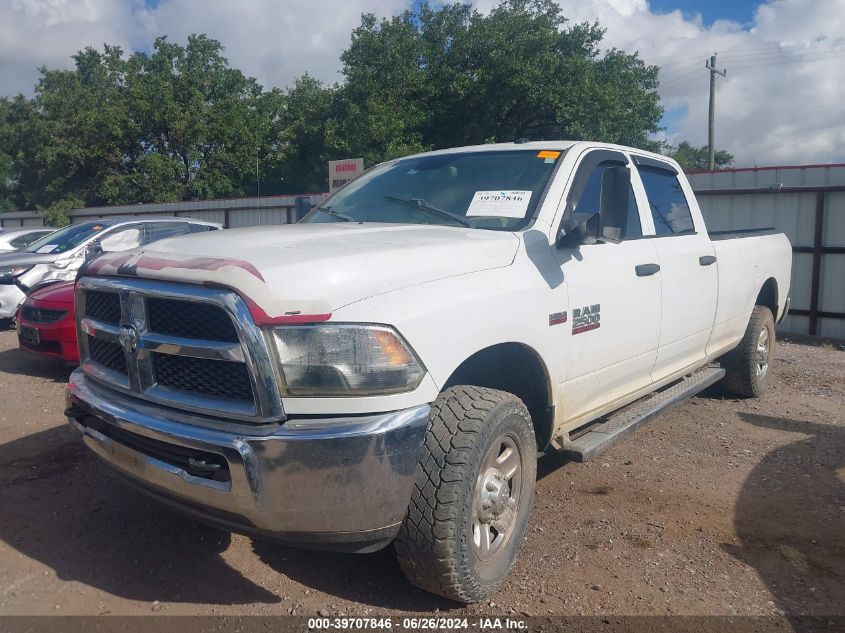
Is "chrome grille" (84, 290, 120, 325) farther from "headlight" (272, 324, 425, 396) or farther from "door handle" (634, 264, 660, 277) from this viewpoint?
"door handle" (634, 264, 660, 277)

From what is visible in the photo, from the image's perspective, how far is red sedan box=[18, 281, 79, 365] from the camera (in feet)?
21.3

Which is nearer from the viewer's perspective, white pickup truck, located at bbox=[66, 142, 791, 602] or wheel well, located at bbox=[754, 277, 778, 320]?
white pickup truck, located at bbox=[66, 142, 791, 602]

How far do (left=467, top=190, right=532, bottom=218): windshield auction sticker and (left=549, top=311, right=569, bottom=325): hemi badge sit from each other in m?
0.56

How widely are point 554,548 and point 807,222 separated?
28.8ft

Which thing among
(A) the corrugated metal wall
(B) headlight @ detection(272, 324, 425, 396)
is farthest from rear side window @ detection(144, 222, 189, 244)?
(A) the corrugated metal wall

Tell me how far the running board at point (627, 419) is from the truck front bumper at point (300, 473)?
51.9 inches

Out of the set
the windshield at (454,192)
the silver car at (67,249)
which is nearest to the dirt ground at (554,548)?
the windshield at (454,192)

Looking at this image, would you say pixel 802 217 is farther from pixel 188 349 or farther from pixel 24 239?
pixel 24 239

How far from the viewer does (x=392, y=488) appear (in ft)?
8.09

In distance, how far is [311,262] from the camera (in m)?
2.55

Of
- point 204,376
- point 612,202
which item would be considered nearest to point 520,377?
point 612,202

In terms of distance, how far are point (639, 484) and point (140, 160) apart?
3042cm

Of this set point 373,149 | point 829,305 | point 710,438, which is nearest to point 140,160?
point 373,149

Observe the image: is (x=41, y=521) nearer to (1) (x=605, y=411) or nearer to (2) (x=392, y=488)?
(2) (x=392, y=488)
